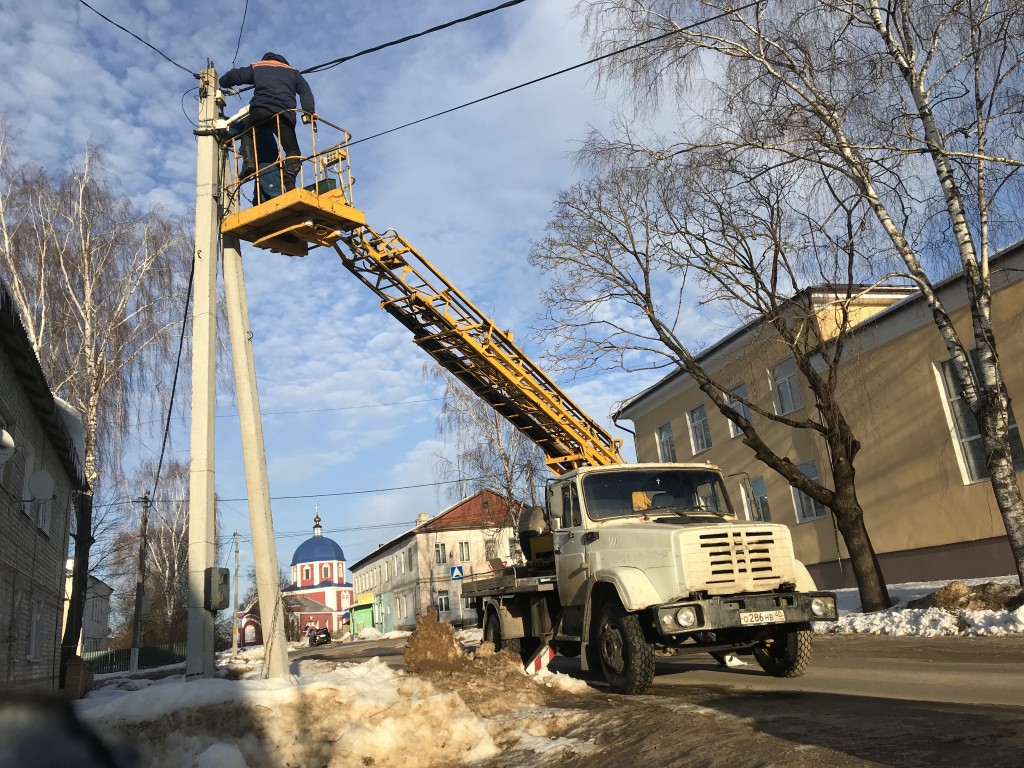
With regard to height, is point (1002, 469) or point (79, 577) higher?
point (79, 577)

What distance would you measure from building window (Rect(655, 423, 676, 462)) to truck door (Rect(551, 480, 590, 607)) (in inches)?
793

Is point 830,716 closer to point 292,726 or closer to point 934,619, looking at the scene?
point 292,726

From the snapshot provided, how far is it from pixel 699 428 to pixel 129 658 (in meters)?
27.7

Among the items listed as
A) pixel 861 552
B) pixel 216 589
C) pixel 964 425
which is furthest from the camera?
pixel 964 425

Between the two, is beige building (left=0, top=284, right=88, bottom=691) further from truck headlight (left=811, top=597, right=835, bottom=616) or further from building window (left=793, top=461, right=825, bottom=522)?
building window (left=793, top=461, right=825, bottom=522)

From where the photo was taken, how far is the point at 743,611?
25.2ft

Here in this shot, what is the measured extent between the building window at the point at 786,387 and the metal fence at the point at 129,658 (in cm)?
2918

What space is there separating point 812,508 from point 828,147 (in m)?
13.7

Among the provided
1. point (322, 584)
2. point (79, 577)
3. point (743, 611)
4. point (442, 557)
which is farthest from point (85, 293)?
point (322, 584)

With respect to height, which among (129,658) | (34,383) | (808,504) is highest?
(34,383)

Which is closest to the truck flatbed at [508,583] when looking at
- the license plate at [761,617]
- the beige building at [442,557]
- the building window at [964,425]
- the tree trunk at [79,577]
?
the license plate at [761,617]

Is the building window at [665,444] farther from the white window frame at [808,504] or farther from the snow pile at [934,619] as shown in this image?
the snow pile at [934,619]

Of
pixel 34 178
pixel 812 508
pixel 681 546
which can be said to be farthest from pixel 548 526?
pixel 34 178

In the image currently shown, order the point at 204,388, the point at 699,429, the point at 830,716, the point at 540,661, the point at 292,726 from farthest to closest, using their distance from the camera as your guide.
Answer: the point at 699,429, the point at 540,661, the point at 204,388, the point at 292,726, the point at 830,716
